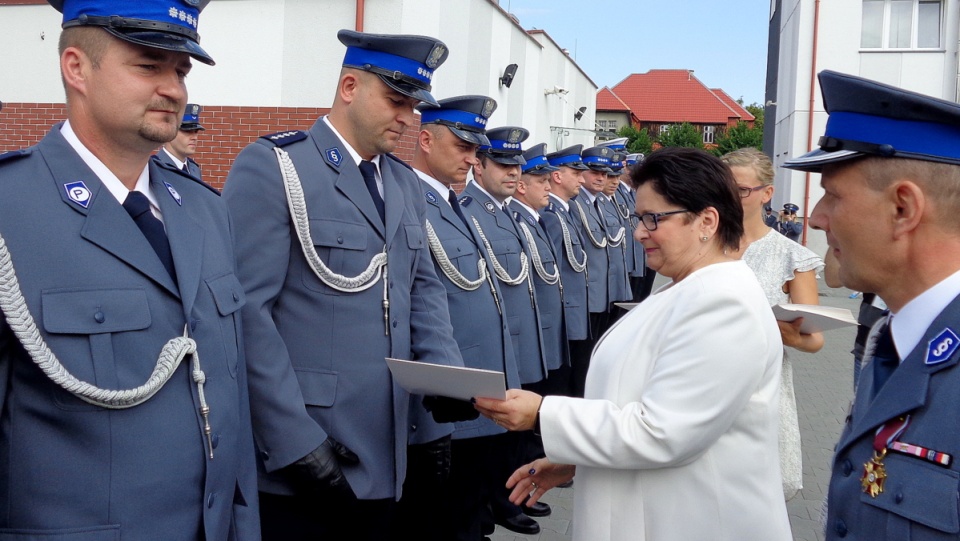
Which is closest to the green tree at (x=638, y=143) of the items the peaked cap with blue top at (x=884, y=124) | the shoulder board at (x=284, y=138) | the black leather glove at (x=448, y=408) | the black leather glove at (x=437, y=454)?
the black leather glove at (x=437, y=454)

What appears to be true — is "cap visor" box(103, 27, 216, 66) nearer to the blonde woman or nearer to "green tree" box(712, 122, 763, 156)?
the blonde woman

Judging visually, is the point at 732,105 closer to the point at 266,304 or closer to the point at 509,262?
the point at 509,262

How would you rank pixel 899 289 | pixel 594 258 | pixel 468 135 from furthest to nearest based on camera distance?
pixel 594 258 → pixel 468 135 → pixel 899 289

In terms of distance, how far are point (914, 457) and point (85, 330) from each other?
1.64 metres

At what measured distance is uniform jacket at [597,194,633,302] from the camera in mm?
8555

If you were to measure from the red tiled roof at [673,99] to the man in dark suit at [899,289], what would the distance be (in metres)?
64.5

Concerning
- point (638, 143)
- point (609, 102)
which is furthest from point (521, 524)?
point (609, 102)

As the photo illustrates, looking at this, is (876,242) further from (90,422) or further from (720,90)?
(720,90)

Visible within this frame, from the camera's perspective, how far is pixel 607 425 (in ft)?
7.70

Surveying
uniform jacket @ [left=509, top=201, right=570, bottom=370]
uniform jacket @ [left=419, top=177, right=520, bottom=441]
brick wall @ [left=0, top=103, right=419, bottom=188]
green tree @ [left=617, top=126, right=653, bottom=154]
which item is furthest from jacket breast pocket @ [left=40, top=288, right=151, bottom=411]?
green tree @ [left=617, top=126, right=653, bottom=154]

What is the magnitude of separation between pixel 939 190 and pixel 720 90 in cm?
7324

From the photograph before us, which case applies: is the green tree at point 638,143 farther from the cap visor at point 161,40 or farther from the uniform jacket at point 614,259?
the cap visor at point 161,40

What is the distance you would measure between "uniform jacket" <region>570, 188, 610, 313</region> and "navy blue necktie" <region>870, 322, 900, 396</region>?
592cm

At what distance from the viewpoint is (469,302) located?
4395 millimetres
